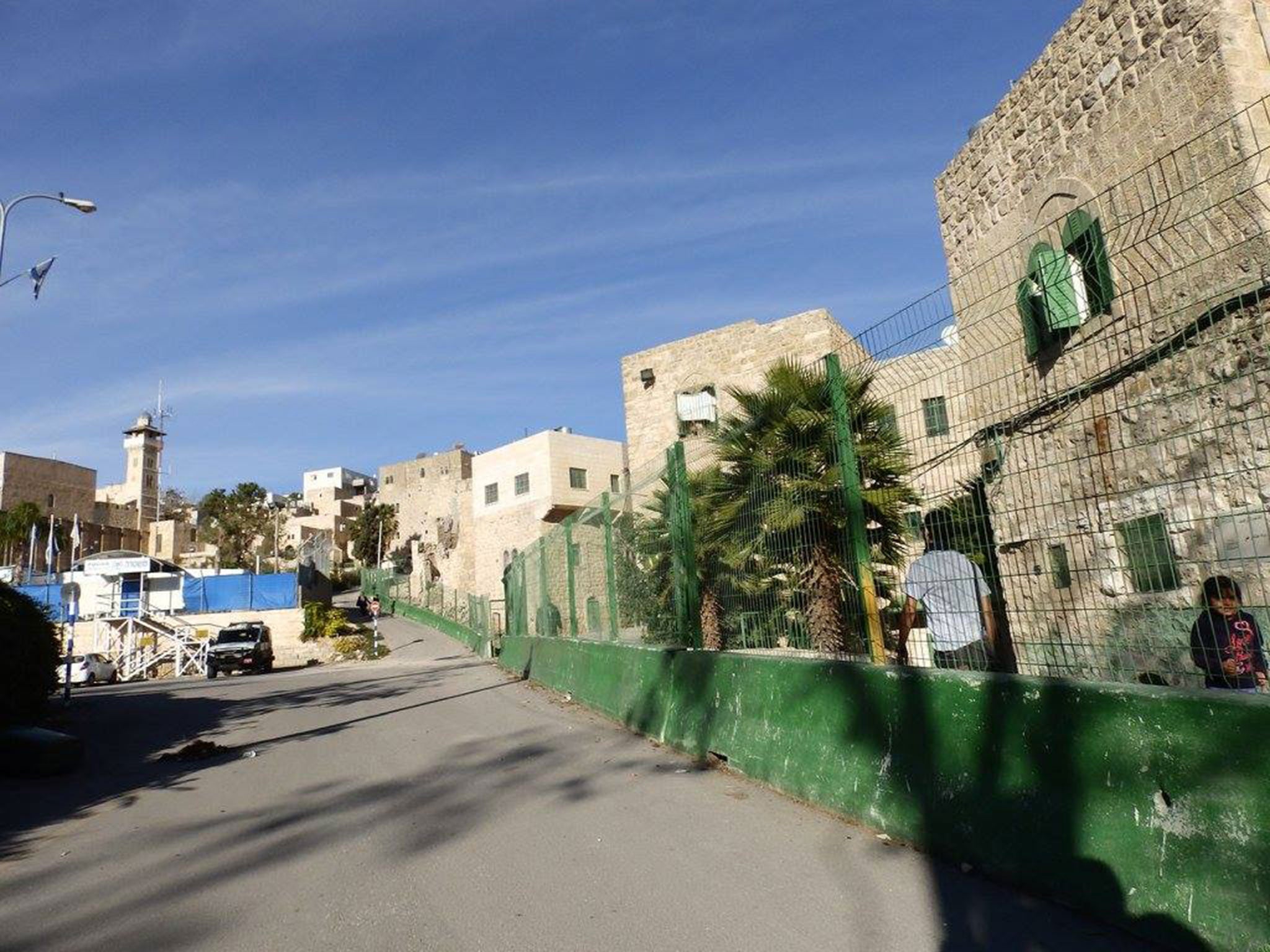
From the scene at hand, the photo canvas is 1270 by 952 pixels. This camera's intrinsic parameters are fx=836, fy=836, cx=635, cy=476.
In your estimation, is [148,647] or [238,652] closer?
[238,652]

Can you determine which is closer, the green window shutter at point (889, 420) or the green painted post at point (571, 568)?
the green window shutter at point (889, 420)

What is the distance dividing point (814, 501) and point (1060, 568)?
6.61ft

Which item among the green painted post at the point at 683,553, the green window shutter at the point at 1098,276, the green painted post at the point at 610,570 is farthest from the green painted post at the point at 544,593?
the green window shutter at the point at 1098,276

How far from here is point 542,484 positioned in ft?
149

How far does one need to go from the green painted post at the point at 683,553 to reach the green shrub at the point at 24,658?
7.35 metres

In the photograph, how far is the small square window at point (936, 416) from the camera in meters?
4.94

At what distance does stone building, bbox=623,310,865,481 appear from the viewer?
30719 millimetres

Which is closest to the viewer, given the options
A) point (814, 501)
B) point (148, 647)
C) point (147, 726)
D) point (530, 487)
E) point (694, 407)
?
point (814, 501)

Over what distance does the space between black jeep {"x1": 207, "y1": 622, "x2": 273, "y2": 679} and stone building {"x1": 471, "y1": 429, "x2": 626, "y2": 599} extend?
51.6 feet

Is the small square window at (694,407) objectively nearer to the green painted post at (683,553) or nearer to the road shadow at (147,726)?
the road shadow at (147,726)

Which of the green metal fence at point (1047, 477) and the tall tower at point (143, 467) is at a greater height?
the tall tower at point (143, 467)

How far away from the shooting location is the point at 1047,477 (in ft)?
14.8

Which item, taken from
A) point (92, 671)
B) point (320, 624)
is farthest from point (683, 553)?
point (320, 624)

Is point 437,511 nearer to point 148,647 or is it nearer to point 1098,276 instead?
point 148,647
